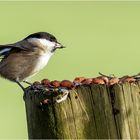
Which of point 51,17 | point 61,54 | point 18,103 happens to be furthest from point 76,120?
point 51,17

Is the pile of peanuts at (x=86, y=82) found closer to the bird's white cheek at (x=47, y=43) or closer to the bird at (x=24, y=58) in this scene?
the bird at (x=24, y=58)

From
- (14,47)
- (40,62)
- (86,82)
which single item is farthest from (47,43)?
(86,82)

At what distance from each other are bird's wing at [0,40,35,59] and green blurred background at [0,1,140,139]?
6.54 feet

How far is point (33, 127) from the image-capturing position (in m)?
4.61

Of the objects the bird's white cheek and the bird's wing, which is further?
the bird's white cheek

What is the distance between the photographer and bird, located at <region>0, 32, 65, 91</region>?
723 cm

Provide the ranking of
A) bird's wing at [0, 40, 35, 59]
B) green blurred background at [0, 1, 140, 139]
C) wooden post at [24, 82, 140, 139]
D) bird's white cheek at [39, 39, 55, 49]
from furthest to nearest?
1. green blurred background at [0, 1, 140, 139]
2. bird's white cheek at [39, 39, 55, 49]
3. bird's wing at [0, 40, 35, 59]
4. wooden post at [24, 82, 140, 139]

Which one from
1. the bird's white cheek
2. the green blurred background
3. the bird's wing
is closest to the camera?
the bird's wing

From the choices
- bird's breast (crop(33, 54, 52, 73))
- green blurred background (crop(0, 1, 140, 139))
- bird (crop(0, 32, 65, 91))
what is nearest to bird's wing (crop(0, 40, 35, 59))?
bird (crop(0, 32, 65, 91))

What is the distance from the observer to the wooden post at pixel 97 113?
437 centimetres

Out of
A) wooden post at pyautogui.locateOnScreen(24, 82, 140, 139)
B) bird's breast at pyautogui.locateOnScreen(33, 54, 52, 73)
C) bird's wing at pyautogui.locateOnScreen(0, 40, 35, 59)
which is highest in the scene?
bird's wing at pyautogui.locateOnScreen(0, 40, 35, 59)

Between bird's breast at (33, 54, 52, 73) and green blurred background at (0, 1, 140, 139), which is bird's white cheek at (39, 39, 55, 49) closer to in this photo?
bird's breast at (33, 54, 52, 73)

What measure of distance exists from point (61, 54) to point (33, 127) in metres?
7.88

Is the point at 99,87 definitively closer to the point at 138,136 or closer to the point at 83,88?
the point at 83,88
